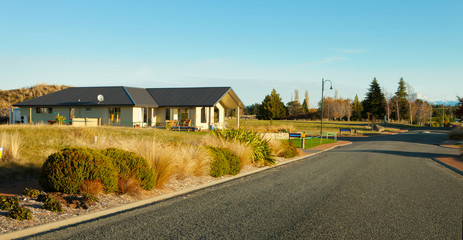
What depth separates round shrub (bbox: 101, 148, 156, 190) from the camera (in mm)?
8383

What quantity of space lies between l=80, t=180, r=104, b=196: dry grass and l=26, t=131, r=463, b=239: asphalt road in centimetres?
115

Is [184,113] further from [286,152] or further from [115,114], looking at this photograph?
[286,152]

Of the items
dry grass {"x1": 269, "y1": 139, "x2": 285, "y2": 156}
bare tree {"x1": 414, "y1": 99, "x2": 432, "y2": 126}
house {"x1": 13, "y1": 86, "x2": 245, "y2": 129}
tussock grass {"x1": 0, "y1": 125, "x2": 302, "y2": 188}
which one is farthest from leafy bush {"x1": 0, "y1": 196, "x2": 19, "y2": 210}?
bare tree {"x1": 414, "y1": 99, "x2": 432, "y2": 126}

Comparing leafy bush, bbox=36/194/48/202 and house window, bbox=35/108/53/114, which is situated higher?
house window, bbox=35/108/53/114

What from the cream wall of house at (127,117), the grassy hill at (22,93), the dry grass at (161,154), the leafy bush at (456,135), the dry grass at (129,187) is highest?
the grassy hill at (22,93)

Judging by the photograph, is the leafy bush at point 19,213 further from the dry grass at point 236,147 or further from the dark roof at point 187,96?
the dark roof at point 187,96

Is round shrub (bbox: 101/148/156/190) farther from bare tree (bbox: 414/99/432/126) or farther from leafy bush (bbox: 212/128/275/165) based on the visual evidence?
bare tree (bbox: 414/99/432/126)

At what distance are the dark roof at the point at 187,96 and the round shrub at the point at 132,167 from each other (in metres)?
26.6

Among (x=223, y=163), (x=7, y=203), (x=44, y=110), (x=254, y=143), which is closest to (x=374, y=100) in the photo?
(x=44, y=110)

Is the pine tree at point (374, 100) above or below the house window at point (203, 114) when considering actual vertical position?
above

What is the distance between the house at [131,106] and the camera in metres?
34.9

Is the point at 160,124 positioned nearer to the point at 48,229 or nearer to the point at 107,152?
the point at 107,152

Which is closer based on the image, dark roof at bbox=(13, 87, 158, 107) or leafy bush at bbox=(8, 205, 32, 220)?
leafy bush at bbox=(8, 205, 32, 220)

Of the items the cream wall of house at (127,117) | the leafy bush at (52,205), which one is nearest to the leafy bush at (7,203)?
the leafy bush at (52,205)
